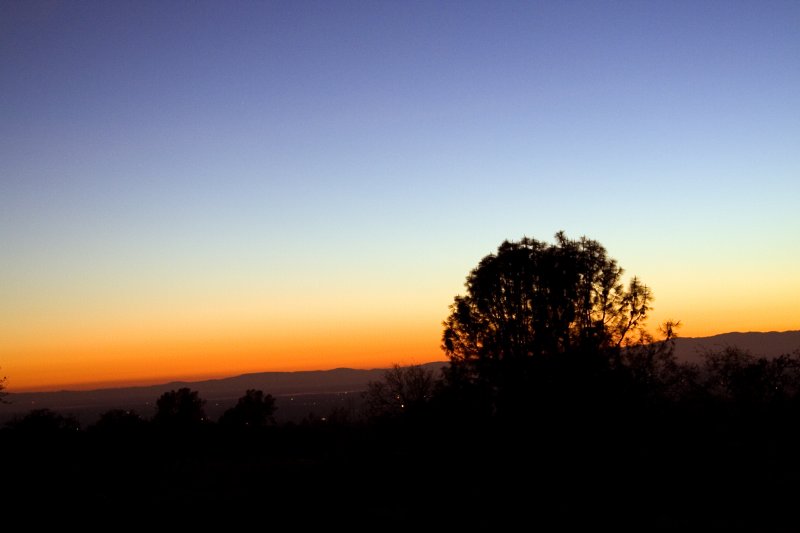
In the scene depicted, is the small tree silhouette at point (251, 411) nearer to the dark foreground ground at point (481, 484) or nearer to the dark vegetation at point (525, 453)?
the dark vegetation at point (525, 453)

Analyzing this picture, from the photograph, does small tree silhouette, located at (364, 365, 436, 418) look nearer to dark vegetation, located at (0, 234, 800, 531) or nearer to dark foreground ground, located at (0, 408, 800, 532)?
dark vegetation, located at (0, 234, 800, 531)

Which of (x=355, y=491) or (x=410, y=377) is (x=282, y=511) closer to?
(x=355, y=491)

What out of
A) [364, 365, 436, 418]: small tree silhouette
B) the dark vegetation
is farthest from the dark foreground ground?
[364, 365, 436, 418]: small tree silhouette

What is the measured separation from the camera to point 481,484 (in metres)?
29.2

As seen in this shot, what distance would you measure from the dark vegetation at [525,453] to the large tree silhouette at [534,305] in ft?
0.27

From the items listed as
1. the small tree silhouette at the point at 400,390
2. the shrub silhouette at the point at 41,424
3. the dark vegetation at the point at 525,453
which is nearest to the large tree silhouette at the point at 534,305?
the dark vegetation at the point at 525,453

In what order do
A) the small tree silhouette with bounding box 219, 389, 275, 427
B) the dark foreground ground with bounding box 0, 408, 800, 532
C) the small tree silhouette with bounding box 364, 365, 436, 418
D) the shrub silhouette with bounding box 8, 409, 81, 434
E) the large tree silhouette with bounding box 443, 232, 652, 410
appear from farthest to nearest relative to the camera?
the small tree silhouette with bounding box 219, 389, 275, 427 → the shrub silhouette with bounding box 8, 409, 81, 434 → the small tree silhouette with bounding box 364, 365, 436, 418 → the large tree silhouette with bounding box 443, 232, 652, 410 → the dark foreground ground with bounding box 0, 408, 800, 532

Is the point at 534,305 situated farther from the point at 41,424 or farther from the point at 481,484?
the point at 41,424

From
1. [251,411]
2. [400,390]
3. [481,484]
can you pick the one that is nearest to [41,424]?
[400,390]

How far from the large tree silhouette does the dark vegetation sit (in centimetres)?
8

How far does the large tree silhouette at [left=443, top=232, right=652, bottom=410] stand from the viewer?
38844 millimetres

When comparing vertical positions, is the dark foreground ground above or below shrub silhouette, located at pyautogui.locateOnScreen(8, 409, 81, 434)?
below

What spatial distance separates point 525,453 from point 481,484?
3.98 meters

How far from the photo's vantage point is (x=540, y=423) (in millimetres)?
32812
